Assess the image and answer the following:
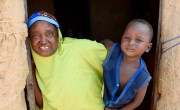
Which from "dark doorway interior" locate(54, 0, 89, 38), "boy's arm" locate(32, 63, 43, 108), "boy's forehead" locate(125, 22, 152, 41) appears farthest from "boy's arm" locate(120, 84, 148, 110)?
"dark doorway interior" locate(54, 0, 89, 38)

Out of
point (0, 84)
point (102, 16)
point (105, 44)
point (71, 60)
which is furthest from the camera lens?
point (102, 16)

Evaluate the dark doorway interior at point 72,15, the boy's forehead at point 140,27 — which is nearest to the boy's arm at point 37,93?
the boy's forehead at point 140,27

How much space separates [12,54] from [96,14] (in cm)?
268

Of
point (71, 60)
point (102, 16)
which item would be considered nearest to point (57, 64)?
point (71, 60)

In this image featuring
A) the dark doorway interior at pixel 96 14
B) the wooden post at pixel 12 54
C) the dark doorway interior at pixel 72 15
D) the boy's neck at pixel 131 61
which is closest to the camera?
the wooden post at pixel 12 54

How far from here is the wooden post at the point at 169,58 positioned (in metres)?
1.80

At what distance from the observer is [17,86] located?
173 centimetres

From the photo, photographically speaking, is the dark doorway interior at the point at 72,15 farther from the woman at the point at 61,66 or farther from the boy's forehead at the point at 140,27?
the boy's forehead at the point at 140,27

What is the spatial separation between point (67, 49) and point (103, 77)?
286 mm

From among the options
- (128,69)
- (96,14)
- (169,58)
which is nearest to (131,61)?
(128,69)

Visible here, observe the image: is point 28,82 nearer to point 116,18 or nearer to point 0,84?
point 0,84

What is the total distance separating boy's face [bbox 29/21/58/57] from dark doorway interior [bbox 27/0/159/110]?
2274 mm

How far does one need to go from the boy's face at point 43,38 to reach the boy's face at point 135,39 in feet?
1.40

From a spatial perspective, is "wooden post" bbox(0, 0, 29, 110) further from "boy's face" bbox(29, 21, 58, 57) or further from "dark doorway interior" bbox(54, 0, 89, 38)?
"dark doorway interior" bbox(54, 0, 89, 38)
